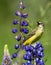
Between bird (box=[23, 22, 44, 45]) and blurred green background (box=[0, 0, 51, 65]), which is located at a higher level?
bird (box=[23, 22, 44, 45])

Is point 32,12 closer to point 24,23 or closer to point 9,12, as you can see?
point 9,12

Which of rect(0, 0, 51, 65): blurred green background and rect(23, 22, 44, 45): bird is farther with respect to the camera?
rect(0, 0, 51, 65): blurred green background

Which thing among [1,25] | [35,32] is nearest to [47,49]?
[1,25]

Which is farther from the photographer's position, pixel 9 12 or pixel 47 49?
pixel 9 12

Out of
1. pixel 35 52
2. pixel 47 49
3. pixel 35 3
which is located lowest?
pixel 47 49

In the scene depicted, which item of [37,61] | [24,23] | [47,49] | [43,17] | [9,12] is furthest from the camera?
[9,12]

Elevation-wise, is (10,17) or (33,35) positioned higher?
(33,35)

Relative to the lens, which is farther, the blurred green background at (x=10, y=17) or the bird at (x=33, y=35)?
the blurred green background at (x=10, y=17)

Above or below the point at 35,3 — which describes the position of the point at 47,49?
below

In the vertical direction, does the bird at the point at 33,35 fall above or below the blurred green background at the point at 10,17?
above

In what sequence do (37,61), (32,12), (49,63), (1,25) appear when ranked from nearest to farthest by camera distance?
1. (37,61)
2. (49,63)
3. (32,12)
4. (1,25)

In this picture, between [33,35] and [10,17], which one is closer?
[33,35]
